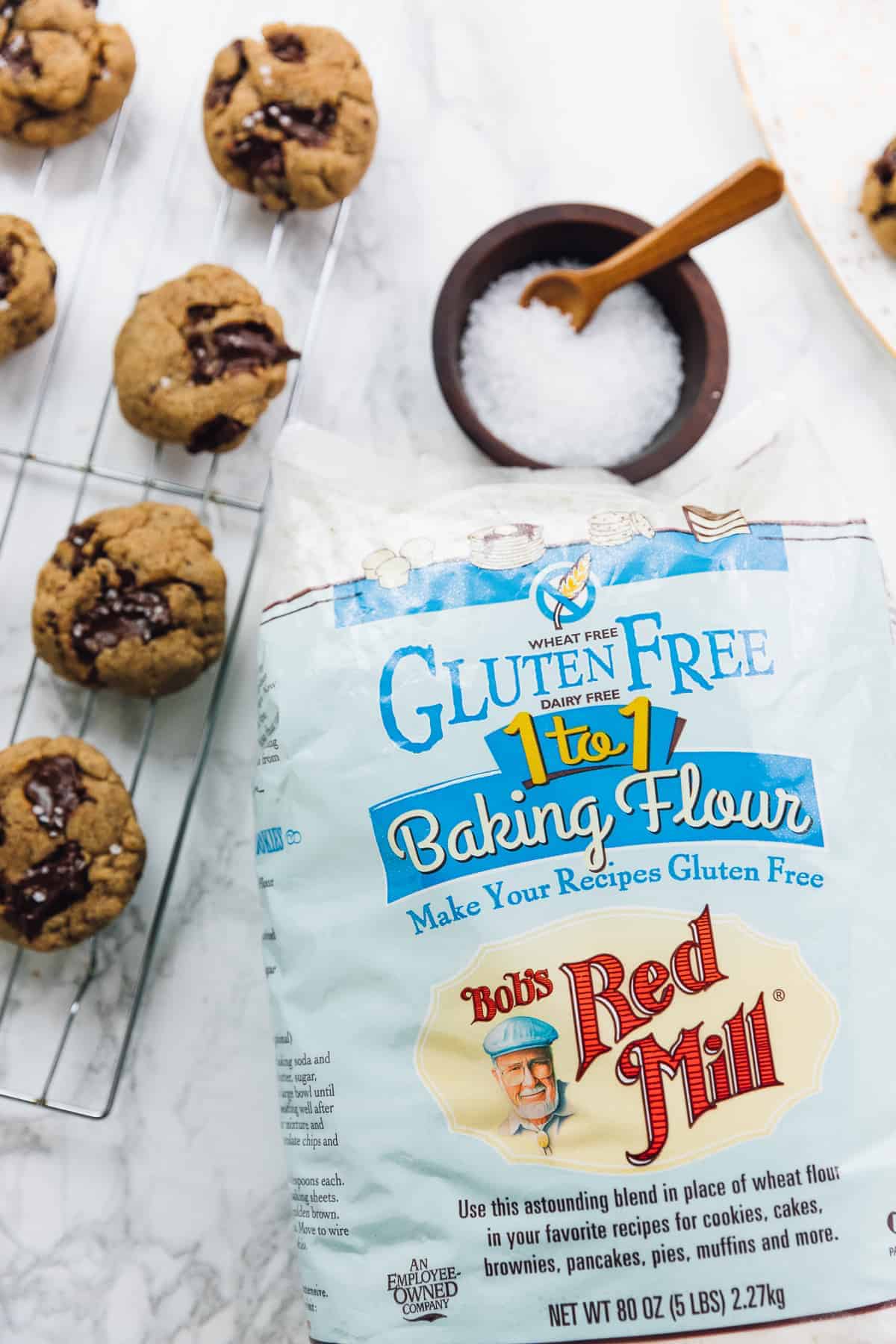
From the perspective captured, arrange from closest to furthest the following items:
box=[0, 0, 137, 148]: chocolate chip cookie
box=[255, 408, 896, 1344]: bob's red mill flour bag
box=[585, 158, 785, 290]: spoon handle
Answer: box=[255, 408, 896, 1344]: bob's red mill flour bag
box=[585, 158, 785, 290]: spoon handle
box=[0, 0, 137, 148]: chocolate chip cookie

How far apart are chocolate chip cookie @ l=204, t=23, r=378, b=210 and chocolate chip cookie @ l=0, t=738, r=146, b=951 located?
0.61m

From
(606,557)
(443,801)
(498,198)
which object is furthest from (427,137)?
(443,801)

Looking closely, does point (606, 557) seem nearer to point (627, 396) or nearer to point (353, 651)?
point (353, 651)

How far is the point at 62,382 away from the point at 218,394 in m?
0.23

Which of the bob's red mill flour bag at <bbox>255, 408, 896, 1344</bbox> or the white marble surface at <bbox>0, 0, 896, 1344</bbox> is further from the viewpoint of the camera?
the white marble surface at <bbox>0, 0, 896, 1344</bbox>

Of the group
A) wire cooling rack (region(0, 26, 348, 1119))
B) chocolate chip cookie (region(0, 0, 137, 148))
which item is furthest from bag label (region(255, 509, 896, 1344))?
chocolate chip cookie (region(0, 0, 137, 148))

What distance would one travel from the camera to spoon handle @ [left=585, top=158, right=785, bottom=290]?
3.43ft

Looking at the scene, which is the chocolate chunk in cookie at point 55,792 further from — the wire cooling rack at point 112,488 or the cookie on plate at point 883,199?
the cookie on plate at point 883,199

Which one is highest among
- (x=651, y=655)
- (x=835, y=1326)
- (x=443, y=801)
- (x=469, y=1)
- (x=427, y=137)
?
(x=469, y=1)

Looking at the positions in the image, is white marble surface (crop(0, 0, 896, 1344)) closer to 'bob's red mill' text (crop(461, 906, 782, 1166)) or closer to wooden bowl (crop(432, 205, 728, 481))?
wooden bowl (crop(432, 205, 728, 481))

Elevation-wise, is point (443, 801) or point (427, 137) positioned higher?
point (427, 137)

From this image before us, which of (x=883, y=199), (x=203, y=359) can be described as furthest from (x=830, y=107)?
(x=203, y=359)

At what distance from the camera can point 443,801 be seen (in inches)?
33.5

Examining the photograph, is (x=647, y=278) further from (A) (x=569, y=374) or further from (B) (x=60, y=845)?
(B) (x=60, y=845)
